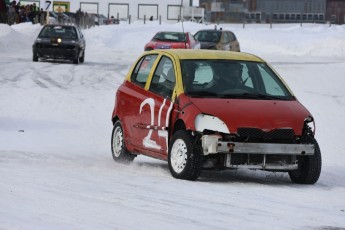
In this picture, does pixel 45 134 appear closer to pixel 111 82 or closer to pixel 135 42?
pixel 111 82

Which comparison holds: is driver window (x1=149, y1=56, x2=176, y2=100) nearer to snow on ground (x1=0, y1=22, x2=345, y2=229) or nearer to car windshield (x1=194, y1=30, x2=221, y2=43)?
snow on ground (x1=0, y1=22, x2=345, y2=229)

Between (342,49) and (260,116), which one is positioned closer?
(260,116)

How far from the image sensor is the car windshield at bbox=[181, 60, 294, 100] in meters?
11.0

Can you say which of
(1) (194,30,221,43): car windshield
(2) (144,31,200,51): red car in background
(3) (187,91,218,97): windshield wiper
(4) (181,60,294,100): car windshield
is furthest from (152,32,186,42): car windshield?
(3) (187,91,218,97): windshield wiper

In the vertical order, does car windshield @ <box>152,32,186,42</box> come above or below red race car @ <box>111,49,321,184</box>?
below

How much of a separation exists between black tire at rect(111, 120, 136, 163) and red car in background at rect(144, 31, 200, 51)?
26.8 m

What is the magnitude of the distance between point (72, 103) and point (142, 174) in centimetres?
1128

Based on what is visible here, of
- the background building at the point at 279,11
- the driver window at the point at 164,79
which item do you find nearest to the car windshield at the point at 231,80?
the driver window at the point at 164,79

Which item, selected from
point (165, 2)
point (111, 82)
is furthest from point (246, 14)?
point (111, 82)

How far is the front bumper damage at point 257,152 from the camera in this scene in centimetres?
1014

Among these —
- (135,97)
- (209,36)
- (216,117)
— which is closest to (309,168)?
(216,117)

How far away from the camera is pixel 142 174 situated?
35.8ft

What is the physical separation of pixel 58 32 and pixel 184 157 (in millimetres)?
27009

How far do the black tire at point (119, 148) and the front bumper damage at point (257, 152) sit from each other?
7.36 ft
